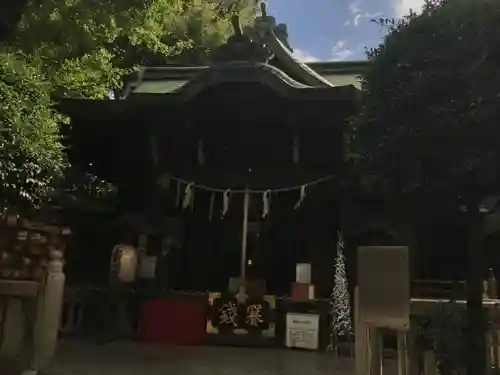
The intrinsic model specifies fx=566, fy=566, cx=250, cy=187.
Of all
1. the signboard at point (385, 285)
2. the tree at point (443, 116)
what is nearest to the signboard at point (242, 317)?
the tree at point (443, 116)

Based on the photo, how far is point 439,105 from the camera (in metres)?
4.99

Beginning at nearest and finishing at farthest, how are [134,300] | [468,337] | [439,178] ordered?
[468,337]
[439,178]
[134,300]

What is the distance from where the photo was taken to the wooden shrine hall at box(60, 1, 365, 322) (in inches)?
394

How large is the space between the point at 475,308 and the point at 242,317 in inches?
202

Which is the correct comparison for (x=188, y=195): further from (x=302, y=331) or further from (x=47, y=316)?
(x=47, y=316)

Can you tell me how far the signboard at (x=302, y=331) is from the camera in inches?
347

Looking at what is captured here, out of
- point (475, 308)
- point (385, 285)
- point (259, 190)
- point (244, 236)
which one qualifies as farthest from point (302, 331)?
point (385, 285)

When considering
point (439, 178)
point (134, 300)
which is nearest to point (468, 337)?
point (439, 178)

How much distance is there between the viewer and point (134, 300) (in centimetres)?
994

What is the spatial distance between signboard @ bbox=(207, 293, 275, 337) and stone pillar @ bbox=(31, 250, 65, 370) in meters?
3.87

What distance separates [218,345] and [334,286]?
7.94 ft

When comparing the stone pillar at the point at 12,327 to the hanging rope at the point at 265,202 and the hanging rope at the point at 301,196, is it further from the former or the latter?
the hanging rope at the point at 301,196

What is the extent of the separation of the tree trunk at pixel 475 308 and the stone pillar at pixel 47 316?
3.90 m

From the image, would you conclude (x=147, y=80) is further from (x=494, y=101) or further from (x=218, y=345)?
(x=494, y=101)
